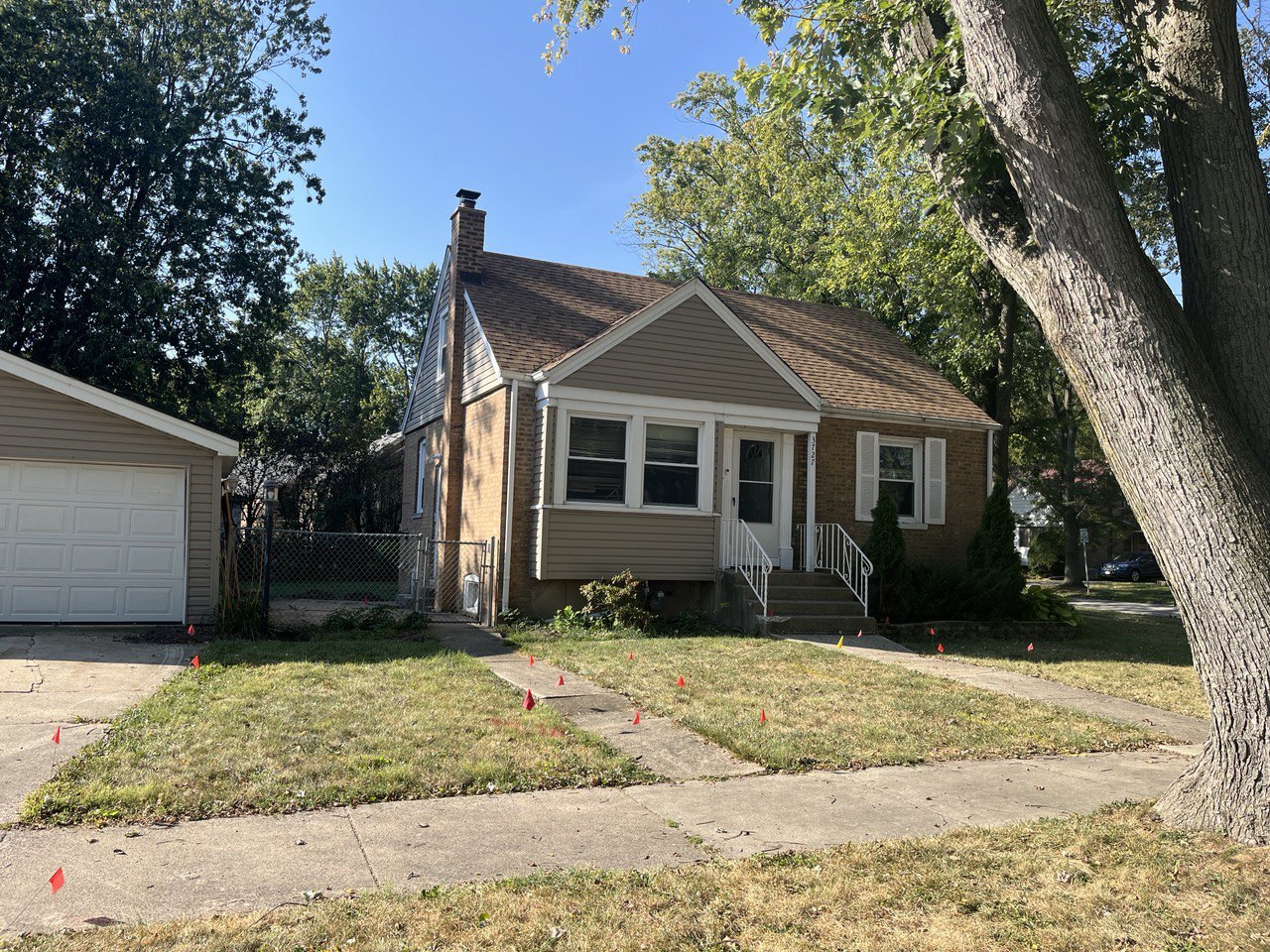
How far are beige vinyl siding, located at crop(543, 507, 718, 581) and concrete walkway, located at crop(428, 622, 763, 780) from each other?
268 centimetres

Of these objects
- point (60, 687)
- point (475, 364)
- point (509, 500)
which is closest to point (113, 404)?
point (60, 687)

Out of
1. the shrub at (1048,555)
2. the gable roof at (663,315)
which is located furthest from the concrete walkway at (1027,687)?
the shrub at (1048,555)

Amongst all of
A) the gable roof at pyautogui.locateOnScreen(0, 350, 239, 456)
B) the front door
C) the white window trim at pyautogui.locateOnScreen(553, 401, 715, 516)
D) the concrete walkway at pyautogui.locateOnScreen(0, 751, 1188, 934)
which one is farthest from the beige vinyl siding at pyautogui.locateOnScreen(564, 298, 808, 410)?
the concrete walkway at pyautogui.locateOnScreen(0, 751, 1188, 934)

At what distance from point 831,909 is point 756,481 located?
11.9 metres

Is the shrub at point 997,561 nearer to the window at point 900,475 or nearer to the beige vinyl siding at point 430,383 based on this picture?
the window at point 900,475

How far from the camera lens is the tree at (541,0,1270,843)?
15.7ft

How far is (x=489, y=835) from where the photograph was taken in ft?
16.0

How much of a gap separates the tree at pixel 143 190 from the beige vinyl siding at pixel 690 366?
1226 centimetres

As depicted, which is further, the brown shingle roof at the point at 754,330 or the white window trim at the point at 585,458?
the brown shingle roof at the point at 754,330

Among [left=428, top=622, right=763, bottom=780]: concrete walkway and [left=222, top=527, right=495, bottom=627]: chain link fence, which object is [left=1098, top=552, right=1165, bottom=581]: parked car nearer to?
[left=222, top=527, right=495, bottom=627]: chain link fence

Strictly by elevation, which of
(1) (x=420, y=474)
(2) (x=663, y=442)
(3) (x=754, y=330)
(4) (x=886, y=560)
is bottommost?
(4) (x=886, y=560)

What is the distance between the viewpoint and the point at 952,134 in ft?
21.2

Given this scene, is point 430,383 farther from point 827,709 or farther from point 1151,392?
point 1151,392

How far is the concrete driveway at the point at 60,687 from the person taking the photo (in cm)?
593
